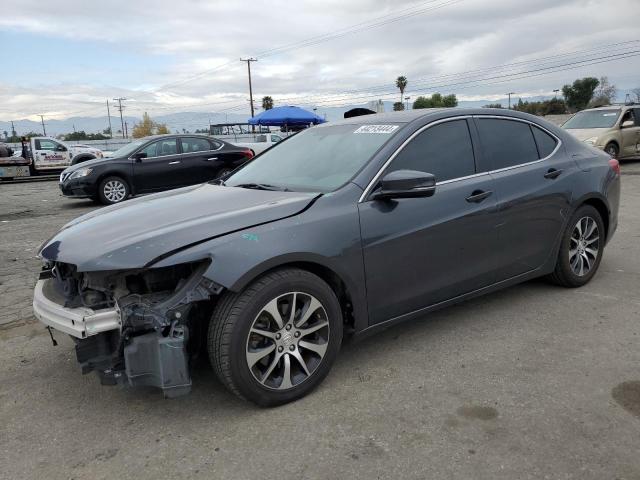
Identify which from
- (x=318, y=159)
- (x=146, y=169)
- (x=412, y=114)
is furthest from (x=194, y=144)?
(x=412, y=114)

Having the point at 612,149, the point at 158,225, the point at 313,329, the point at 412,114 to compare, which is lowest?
the point at 313,329

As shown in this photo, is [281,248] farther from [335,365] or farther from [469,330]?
[469,330]

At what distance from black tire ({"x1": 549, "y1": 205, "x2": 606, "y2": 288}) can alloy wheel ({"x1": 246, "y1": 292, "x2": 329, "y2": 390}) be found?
7.96ft

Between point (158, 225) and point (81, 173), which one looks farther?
point (81, 173)

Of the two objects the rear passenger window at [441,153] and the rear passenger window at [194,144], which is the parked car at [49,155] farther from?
the rear passenger window at [441,153]

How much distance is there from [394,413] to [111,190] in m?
10.0

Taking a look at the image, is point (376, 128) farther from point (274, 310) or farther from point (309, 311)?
point (274, 310)

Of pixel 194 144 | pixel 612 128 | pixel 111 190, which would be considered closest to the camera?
pixel 111 190

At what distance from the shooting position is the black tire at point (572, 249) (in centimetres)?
438

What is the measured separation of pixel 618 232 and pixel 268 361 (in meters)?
5.74

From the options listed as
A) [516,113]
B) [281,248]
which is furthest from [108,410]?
[516,113]

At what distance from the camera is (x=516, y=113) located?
436 cm

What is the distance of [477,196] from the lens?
12.1 ft

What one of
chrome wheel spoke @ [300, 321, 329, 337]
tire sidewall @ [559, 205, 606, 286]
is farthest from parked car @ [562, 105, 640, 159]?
chrome wheel spoke @ [300, 321, 329, 337]
